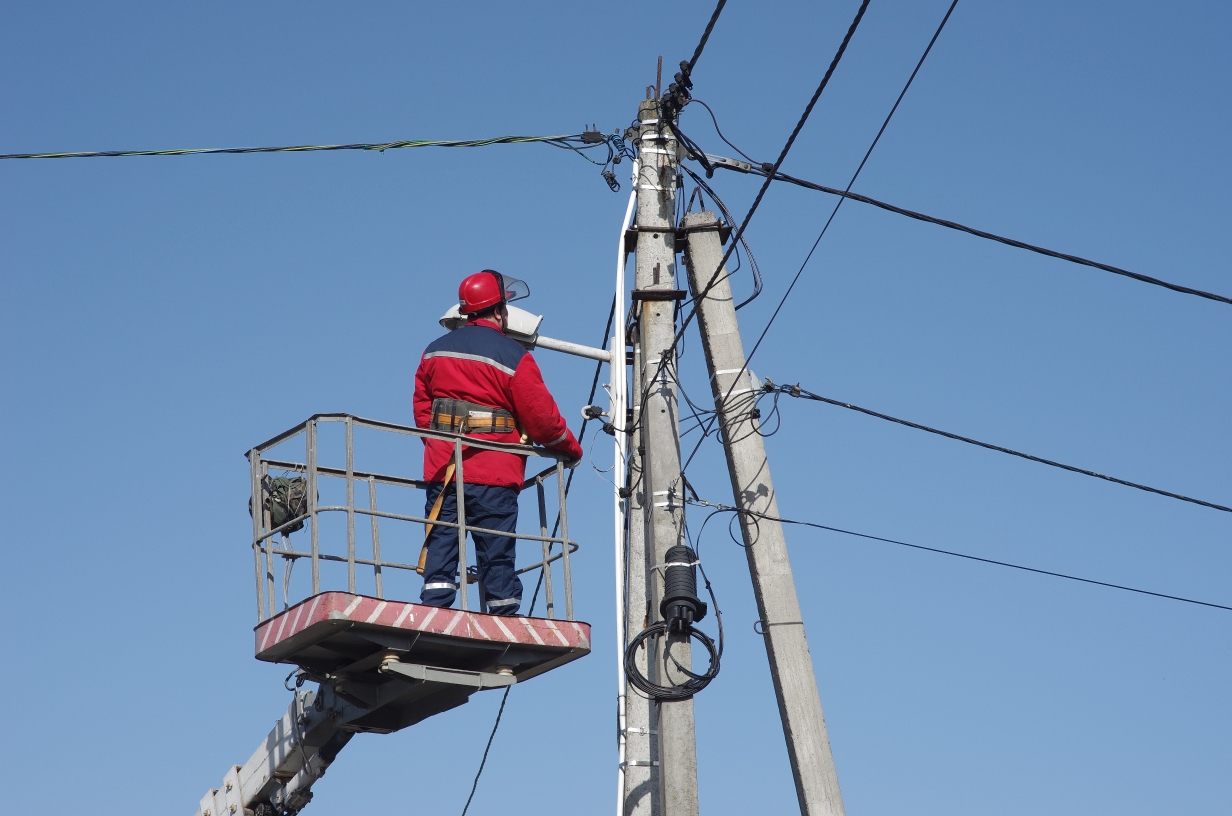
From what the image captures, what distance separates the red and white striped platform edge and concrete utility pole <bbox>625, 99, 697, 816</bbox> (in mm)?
589

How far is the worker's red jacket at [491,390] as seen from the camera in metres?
9.11

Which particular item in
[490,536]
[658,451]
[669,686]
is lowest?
[669,686]

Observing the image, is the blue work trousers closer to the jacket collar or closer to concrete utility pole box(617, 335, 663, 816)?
concrete utility pole box(617, 335, 663, 816)

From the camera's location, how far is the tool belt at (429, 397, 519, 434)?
916 centimetres

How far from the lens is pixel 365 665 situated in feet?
28.8

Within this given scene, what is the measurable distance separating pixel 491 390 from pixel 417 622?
1.67 meters

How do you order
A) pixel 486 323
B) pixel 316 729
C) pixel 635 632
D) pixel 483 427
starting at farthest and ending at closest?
1. pixel 316 729
2. pixel 486 323
3. pixel 635 632
4. pixel 483 427

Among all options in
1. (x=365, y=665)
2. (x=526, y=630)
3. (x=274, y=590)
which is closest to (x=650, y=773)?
(x=526, y=630)

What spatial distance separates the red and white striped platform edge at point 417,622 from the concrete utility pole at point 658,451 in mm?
589

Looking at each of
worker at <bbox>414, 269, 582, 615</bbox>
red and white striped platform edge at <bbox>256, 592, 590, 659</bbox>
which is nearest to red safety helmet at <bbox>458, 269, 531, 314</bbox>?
worker at <bbox>414, 269, 582, 615</bbox>

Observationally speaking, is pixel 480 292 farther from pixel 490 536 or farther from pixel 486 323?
pixel 490 536

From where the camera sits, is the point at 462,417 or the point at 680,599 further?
the point at 462,417

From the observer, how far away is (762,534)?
8.88m

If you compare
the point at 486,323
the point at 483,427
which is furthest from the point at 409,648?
the point at 486,323
